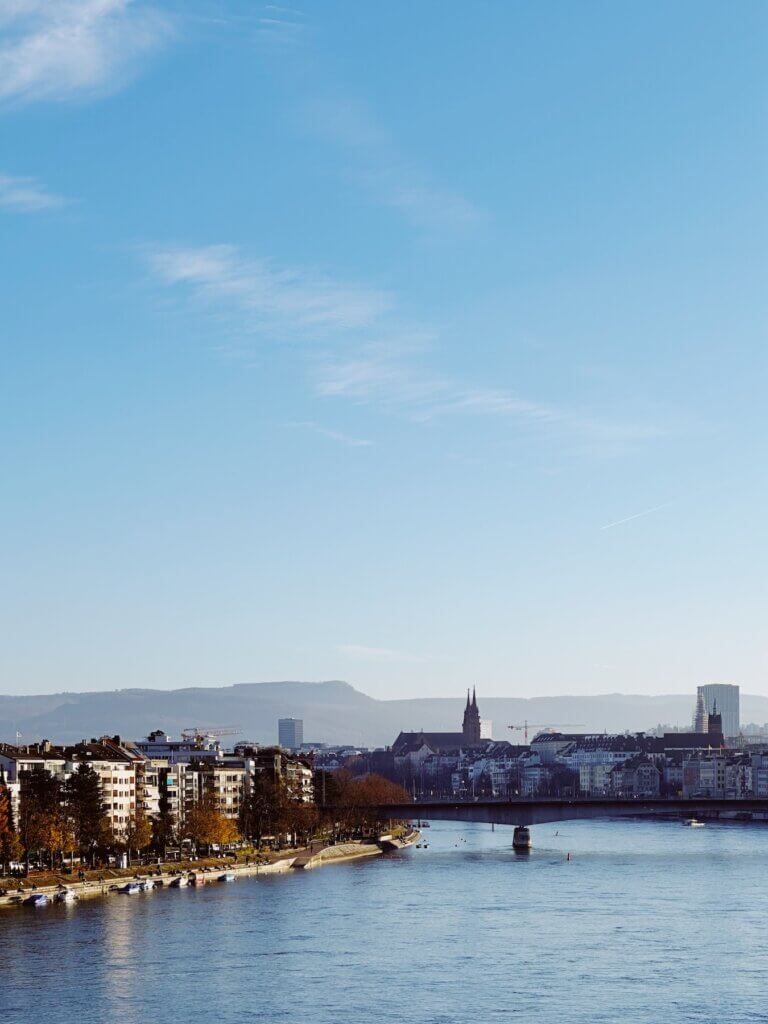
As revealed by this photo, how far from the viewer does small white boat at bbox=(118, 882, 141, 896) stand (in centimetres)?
8315

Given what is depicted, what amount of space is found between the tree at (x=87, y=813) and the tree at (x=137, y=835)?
1946 millimetres

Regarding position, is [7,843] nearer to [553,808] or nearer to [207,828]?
[207,828]

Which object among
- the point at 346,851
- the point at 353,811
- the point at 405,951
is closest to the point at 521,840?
the point at 346,851

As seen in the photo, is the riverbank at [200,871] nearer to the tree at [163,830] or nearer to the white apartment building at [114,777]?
the tree at [163,830]

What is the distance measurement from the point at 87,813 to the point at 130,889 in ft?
29.1

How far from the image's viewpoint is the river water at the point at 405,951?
5091cm

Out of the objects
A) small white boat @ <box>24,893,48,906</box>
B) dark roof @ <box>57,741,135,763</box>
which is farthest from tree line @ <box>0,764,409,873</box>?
small white boat @ <box>24,893,48,906</box>

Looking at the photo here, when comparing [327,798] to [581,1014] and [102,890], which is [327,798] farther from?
[581,1014]

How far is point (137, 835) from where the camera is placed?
316 ft

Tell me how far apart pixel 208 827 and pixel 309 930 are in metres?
37.7

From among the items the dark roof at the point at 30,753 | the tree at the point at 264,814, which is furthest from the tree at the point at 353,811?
the dark roof at the point at 30,753

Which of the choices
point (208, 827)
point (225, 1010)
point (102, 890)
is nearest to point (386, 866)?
point (208, 827)

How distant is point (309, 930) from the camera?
6831 centimetres

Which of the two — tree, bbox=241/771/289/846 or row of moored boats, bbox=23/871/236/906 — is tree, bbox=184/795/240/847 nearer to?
tree, bbox=241/771/289/846
